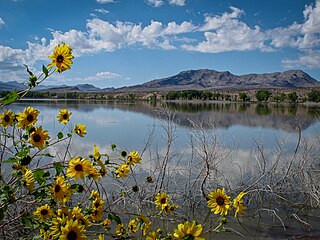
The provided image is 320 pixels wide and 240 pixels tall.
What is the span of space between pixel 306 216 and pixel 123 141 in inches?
410

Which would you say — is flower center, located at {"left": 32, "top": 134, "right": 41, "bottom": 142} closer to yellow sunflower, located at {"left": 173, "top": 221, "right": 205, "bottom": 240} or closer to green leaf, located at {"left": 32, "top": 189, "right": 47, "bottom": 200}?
green leaf, located at {"left": 32, "top": 189, "right": 47, "bottom": 200}

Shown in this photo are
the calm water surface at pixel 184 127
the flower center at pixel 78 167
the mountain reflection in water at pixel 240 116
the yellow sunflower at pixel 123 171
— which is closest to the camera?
the flower center at pixel 78 167

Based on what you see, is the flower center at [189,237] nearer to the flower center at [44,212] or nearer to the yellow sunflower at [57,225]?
the yellow sunflower at [57,225]

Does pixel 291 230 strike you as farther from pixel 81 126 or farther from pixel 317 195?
pixel 81 126

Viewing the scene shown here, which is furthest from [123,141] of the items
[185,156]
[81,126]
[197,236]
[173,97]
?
[173,97]

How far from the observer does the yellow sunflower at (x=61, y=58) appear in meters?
1.88

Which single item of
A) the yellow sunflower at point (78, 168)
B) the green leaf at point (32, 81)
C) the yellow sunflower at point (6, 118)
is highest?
the green leaf at point (32, 81)

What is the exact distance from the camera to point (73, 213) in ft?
6.44

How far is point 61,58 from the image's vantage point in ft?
6.23

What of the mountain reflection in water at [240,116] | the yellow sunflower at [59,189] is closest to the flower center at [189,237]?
the yellow sunflower at [59,189]

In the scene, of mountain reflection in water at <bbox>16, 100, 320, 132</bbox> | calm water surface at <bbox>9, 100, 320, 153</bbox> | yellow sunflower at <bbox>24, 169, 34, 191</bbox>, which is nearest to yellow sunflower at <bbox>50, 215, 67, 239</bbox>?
yellow sunflower at <bbox>24, 169, 34, 191</bbox>

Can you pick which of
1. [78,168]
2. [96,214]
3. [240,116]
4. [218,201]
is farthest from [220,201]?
[240,116]

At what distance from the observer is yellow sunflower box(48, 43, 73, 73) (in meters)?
1.88

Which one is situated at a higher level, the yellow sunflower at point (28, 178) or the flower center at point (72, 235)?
the yellow sunflower at point (28, 178)
